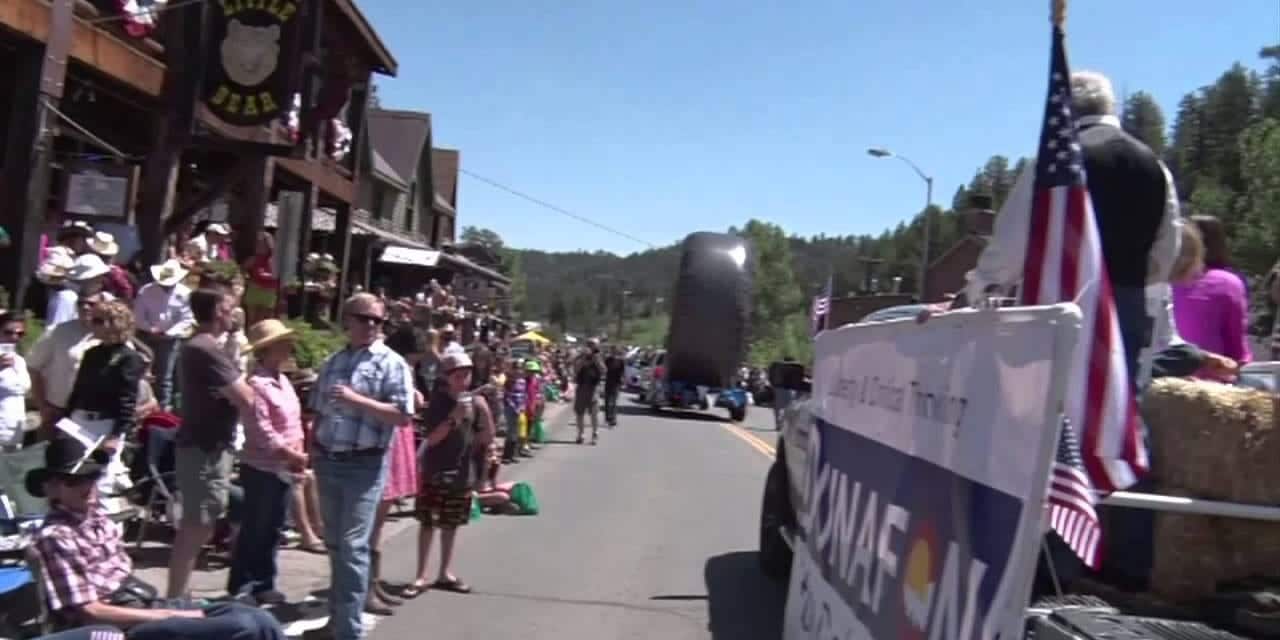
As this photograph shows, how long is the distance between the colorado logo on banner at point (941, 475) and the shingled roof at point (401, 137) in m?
41.2

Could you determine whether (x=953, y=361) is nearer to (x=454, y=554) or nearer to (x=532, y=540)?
(x=454, y=554)

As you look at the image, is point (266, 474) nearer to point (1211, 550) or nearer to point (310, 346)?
point (1211, 550)

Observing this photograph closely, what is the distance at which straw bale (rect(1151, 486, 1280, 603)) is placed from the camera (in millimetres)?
3076

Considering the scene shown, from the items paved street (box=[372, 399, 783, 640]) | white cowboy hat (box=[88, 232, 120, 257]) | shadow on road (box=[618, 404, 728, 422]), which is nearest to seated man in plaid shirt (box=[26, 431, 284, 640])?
paved street (box=[372, 399, 783, 640])

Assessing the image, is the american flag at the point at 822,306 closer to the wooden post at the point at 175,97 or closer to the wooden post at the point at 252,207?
the wooden post at the point at 175,97

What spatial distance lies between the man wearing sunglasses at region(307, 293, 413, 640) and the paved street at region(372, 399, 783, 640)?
768 millimetres

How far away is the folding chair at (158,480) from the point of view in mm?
8133

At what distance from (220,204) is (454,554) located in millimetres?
11176

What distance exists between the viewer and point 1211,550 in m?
3.09

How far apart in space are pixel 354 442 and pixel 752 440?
2027cm

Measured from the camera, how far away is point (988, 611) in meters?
2.35

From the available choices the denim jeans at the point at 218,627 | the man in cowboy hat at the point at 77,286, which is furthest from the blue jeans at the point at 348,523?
the man in cowboy hat at the point at 77,286

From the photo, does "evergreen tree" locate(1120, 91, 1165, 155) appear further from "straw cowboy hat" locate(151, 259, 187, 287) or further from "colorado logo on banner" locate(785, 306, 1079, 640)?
"straw cowboy hat" locate(151, 259, 187, 287)

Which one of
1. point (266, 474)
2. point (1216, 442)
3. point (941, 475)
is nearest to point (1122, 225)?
point (1216, 442)
